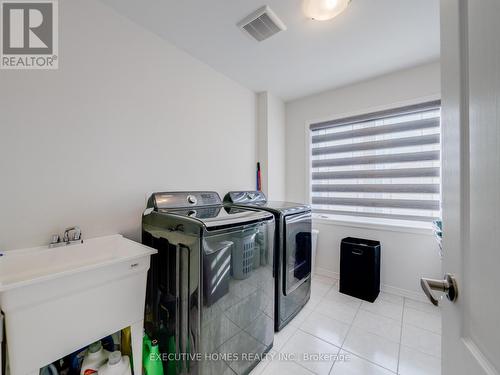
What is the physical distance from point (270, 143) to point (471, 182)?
2541 mm

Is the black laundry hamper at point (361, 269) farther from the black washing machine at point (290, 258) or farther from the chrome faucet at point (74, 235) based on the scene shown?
the chrome faucet at point (74, 235)

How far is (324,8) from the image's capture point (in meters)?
1.48

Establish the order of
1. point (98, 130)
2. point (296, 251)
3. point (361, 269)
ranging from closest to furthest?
point (98, 130), point (296, 251), point (361, 269)

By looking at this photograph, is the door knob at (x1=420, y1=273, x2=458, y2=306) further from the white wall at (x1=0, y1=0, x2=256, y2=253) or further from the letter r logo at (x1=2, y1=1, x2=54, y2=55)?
the letter r logo at (x1=2, y1=1, x2=54, y2=55)

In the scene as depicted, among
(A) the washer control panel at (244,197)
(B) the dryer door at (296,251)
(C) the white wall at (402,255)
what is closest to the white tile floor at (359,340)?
(C) the white wall at (402,255)

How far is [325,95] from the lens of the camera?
2957mm

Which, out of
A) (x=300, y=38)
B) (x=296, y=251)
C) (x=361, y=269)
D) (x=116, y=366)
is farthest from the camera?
(x=361, y=269)

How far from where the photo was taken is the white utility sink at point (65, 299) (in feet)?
2.69

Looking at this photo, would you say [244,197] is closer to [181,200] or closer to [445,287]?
[181,200]

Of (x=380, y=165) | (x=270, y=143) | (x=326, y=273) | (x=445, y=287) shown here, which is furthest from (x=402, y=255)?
(x=445, y=287)

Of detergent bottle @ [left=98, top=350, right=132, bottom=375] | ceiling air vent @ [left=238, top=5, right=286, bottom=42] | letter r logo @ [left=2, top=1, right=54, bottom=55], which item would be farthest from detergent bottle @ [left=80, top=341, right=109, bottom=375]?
ceiling air vent @ [left=238, top=5, right=286, bottom=42]

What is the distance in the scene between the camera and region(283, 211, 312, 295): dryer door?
73.9 inches

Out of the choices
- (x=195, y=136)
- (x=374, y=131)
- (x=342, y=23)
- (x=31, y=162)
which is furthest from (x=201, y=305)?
(x=374, y=131)

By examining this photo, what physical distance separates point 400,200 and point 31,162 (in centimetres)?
344
